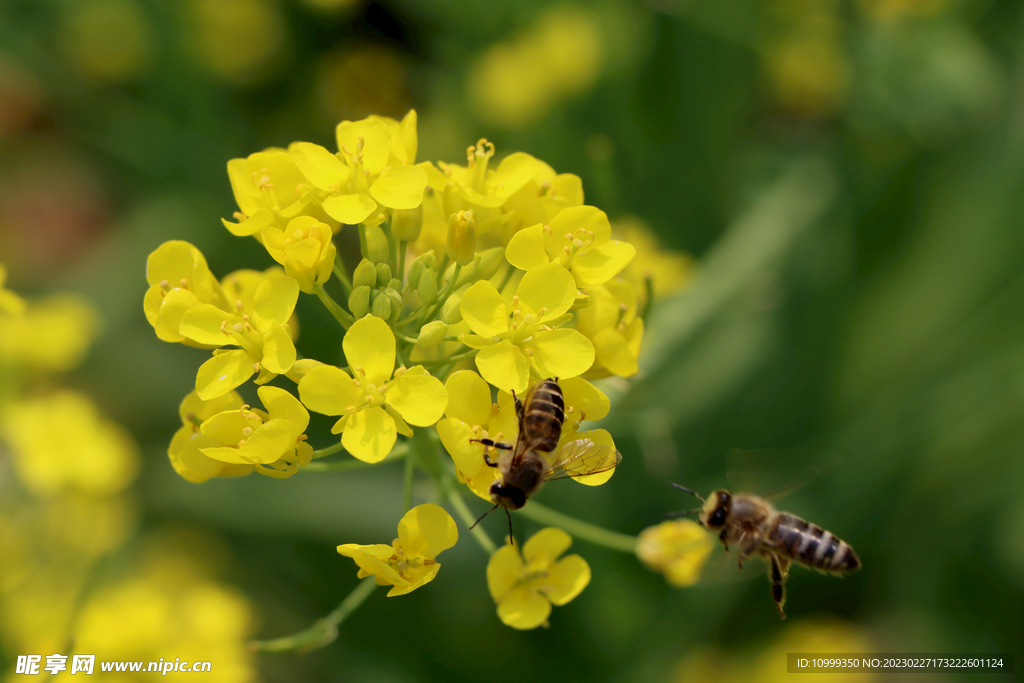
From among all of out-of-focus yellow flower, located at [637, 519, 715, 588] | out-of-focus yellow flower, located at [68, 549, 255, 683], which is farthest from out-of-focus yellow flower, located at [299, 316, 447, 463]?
out-of-focus yellow flower, located at [68, 549, 255, 683]

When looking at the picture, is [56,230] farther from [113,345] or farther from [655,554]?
[655,554]

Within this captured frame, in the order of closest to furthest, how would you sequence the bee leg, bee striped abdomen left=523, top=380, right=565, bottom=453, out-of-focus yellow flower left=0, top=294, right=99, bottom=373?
bee striped abdomen left=523, top=380, right=565, bottom=453 < the bee leg < out-of-focus yellow flower left=0, top=294, right=99, bottom=373

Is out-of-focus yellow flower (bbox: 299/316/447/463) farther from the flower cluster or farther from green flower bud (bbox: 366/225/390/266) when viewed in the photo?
green flower bud (bbox: 366/225/390/266)

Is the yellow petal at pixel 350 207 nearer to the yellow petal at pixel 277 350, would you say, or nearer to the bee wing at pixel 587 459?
the yellow petal at pixel 277 350

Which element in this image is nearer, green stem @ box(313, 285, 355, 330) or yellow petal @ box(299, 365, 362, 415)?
yellow petal @ box(299, 365, 362, 415)

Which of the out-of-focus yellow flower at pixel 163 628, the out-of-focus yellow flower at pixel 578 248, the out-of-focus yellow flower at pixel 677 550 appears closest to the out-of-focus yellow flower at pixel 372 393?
the out-of-focus yellow flower at pixel 578 248

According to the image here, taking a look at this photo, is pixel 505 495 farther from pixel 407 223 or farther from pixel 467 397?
pixel 407 223
